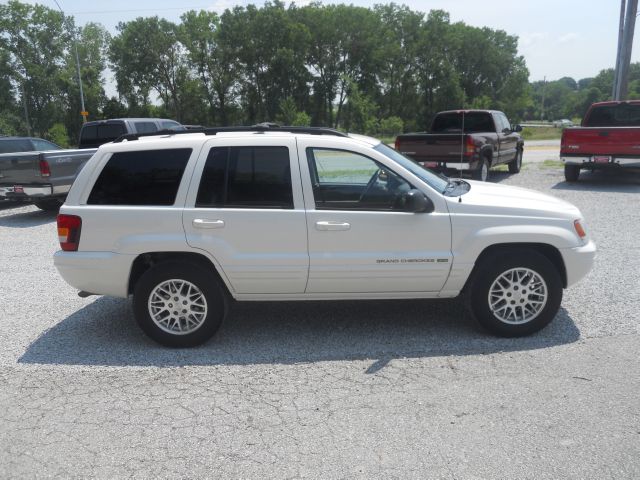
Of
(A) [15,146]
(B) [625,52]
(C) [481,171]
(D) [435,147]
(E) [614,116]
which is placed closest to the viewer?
(D) [435,147]

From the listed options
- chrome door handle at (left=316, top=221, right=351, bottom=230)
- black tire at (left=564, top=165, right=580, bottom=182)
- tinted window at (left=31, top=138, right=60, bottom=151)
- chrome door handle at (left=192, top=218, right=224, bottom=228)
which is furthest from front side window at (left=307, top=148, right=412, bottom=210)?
black tire at (left=564, top=165, right=580, bottom=182)

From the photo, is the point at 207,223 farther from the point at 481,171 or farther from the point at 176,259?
the point at 481,171

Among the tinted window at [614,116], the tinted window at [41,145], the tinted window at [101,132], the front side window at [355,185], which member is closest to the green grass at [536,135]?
the tinted window at [614,116]

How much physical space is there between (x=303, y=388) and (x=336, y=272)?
1.07 m

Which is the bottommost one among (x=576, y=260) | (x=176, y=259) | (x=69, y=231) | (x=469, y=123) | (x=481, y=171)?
(x=481, y=171)

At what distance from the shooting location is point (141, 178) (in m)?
4.70

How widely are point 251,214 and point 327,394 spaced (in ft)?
5.26

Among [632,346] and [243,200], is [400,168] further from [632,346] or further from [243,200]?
[632,346]

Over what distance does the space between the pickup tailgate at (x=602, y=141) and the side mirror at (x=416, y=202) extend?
10.8 meters

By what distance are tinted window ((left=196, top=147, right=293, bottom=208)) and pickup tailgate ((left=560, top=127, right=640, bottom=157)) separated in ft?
37.2

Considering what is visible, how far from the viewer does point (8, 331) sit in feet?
17.3

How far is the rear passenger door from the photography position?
4566 mm

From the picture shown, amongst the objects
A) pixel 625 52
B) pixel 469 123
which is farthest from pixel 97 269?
pixel 625 52

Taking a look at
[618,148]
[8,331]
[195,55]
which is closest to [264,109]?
[195,55]
